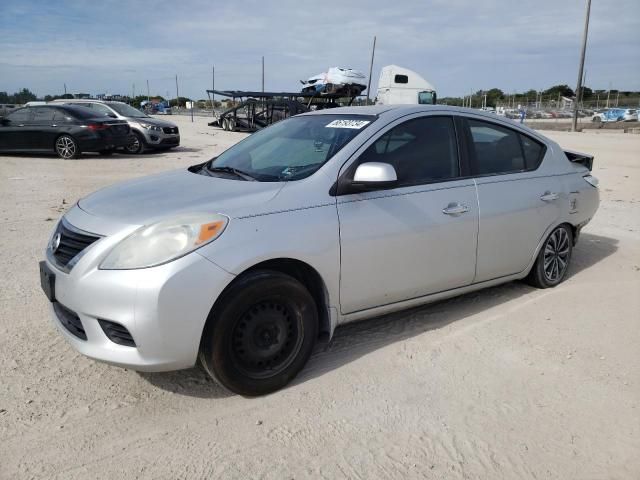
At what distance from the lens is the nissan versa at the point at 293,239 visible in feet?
9.06

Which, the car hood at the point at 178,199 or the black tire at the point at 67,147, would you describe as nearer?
the car hood at the point at 178,199

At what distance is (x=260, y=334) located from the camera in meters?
3.05

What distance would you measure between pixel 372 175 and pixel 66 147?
44.5 feet

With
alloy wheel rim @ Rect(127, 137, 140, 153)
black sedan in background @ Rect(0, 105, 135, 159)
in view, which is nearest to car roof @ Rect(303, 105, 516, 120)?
black sedan in background @ Rect(0, 105, 135, 159)

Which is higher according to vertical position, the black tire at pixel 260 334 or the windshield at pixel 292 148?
the windshield at pixel 292 148

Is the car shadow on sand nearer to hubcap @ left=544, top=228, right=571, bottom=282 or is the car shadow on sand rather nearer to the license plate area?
hubcap @ left=544, top=228, right=571, bottom=282

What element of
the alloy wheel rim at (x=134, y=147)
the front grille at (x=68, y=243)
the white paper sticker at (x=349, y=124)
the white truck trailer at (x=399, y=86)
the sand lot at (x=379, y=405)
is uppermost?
the white truck trailer at (x=399, y=86)

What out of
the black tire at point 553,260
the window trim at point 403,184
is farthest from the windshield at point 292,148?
the black tire at point 553,260

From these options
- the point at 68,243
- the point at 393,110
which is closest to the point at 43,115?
the point at 68,243

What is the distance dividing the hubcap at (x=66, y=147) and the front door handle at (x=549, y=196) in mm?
13240

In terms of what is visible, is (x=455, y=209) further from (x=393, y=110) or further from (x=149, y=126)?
(x=149, y=126)

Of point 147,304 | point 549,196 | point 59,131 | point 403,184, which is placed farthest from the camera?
point 59,131

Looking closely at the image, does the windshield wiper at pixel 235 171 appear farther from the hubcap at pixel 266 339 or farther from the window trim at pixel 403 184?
the hubcap at pixel 266 339

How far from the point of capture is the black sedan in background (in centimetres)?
1450
